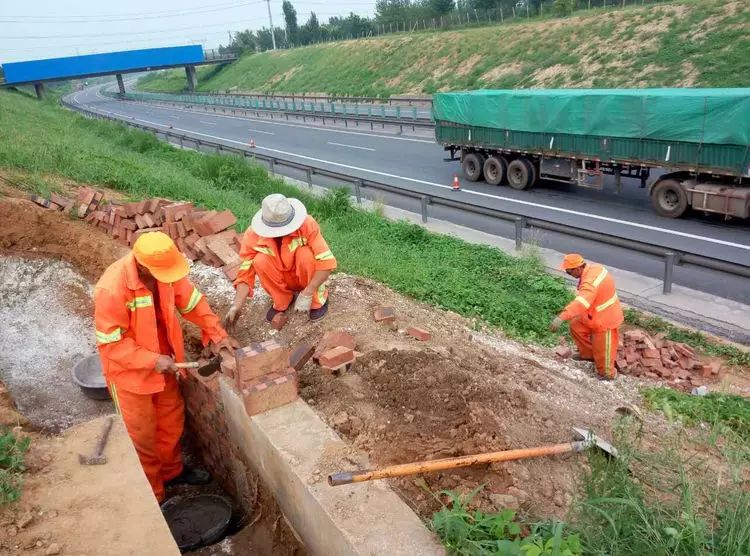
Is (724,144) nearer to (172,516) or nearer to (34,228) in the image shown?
(172,516)

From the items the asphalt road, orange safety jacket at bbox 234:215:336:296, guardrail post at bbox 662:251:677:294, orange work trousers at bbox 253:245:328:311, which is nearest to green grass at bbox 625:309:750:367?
guardrail post at bbox 662:251:677:294

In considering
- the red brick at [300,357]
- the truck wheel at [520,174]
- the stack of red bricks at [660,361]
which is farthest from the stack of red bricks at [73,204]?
the truck wheel at [520,174]

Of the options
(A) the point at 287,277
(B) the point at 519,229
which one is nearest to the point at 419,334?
(A) the point at 287,277

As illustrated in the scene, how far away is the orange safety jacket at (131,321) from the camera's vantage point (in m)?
4.61

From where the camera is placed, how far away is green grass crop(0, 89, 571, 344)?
8.09 metres

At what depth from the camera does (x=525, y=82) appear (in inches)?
1229

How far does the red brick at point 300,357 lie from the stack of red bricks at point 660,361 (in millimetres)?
3813

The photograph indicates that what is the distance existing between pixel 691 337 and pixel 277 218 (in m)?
5.38

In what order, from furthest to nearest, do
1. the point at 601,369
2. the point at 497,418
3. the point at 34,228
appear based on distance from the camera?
the point at 34,228 → the point at 601,369 → the point at 497,418

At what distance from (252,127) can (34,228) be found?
29009mm

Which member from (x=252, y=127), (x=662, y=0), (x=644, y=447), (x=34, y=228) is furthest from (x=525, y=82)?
(x=644, y=447)

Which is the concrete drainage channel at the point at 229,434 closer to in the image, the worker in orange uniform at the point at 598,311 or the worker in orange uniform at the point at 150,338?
the worker in orange uniform at the point at 150,338

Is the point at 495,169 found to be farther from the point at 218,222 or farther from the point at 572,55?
the point at 572,55

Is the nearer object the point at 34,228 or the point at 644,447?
the point at 644,447
